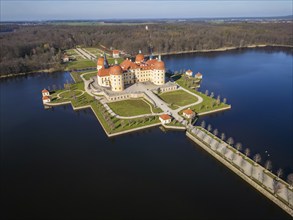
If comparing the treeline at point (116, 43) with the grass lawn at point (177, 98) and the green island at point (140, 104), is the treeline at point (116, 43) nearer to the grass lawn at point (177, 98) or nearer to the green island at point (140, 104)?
the green island at point (140, 104)

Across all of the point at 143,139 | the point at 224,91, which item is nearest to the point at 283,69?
the point at 224,91

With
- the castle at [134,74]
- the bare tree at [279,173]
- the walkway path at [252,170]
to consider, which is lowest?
the walkway path at [252,170]

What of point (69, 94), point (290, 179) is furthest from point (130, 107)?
point (290, 179)

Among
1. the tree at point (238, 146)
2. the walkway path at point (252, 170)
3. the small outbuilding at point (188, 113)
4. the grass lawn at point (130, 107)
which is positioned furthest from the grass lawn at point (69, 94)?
the tree at point (238, 146)

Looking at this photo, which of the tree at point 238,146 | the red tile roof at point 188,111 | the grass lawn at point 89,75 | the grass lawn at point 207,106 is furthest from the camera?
the grass lawn at point 89,75

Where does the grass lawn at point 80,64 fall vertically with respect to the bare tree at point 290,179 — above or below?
below

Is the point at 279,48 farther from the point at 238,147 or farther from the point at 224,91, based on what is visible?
the point at 238,147

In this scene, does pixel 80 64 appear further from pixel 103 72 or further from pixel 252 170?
pixel 252 170
